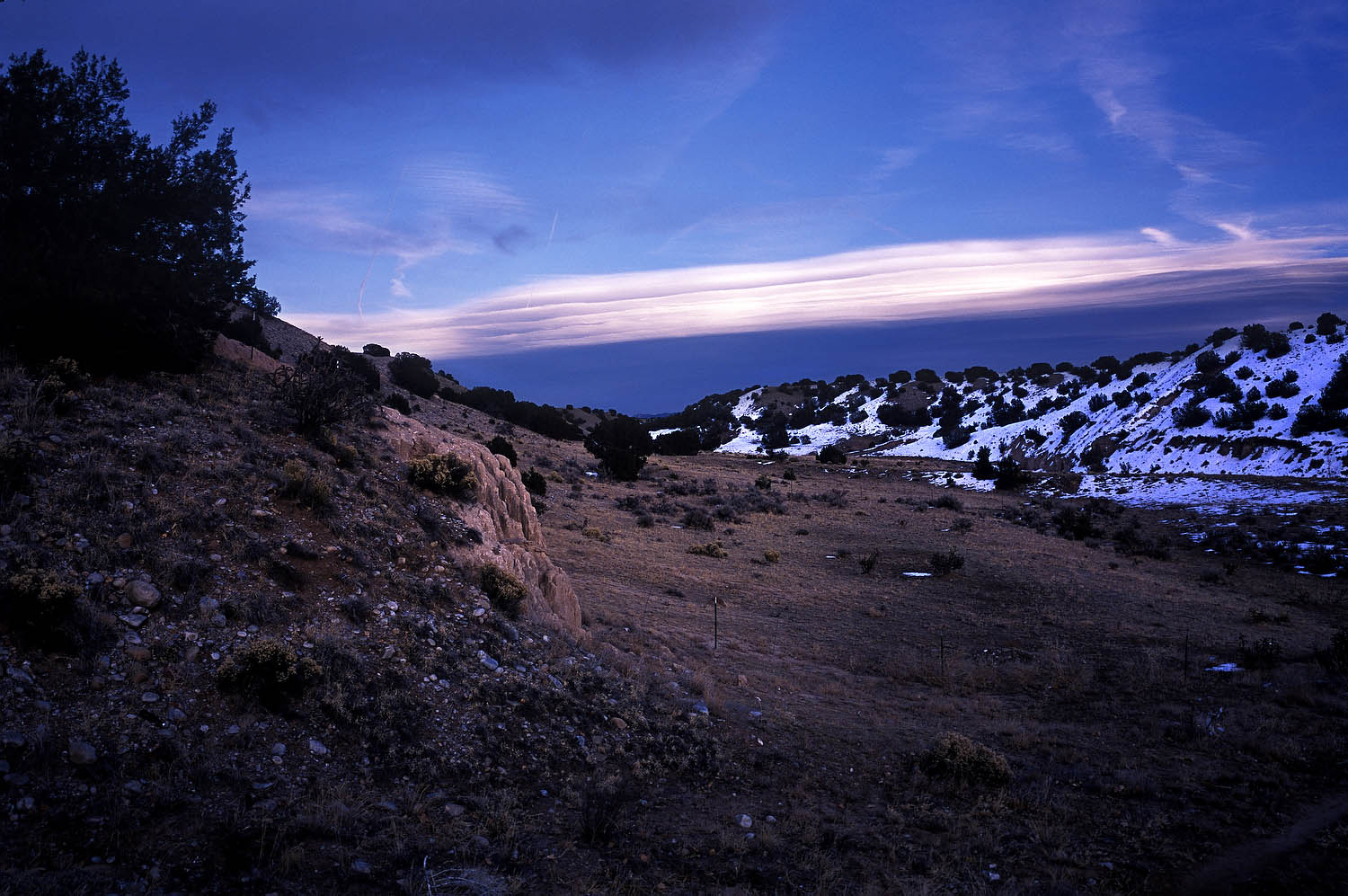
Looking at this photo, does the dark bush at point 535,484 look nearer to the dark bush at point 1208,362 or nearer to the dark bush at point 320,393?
the dark bush at point 320,393

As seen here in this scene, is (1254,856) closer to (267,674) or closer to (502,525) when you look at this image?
(267,674)

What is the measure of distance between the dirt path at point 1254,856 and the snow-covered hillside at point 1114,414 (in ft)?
117

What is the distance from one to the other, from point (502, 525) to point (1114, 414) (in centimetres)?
5191

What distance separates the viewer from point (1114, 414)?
164ft

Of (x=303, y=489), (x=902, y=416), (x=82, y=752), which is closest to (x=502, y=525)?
(x=303, y=489)

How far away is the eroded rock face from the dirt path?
8.11 meters

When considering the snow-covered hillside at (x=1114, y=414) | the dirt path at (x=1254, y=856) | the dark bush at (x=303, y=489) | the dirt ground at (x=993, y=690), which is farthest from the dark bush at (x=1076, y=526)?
the dark bush at (x=303, y=489)

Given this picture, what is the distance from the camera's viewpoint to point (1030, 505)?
1405 inches

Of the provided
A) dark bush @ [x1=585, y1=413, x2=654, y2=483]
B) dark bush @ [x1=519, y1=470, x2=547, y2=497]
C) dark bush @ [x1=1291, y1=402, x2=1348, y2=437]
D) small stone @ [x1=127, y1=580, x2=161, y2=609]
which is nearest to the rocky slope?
small stone @ [x1=127, y1=580, x2=161, y2=609]

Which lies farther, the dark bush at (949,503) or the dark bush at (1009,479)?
the dark bush at (1009,479)

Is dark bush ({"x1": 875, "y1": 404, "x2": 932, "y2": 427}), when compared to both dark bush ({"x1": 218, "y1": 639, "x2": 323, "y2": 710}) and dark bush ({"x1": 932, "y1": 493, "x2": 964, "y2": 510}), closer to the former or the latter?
dark bush ({"x1": 932, "y1": 493, "x2": 964, "y2": 510})

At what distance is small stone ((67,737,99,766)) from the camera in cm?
535

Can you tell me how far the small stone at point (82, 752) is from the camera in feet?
17.5

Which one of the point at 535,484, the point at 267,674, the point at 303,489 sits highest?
the point at 303,489
